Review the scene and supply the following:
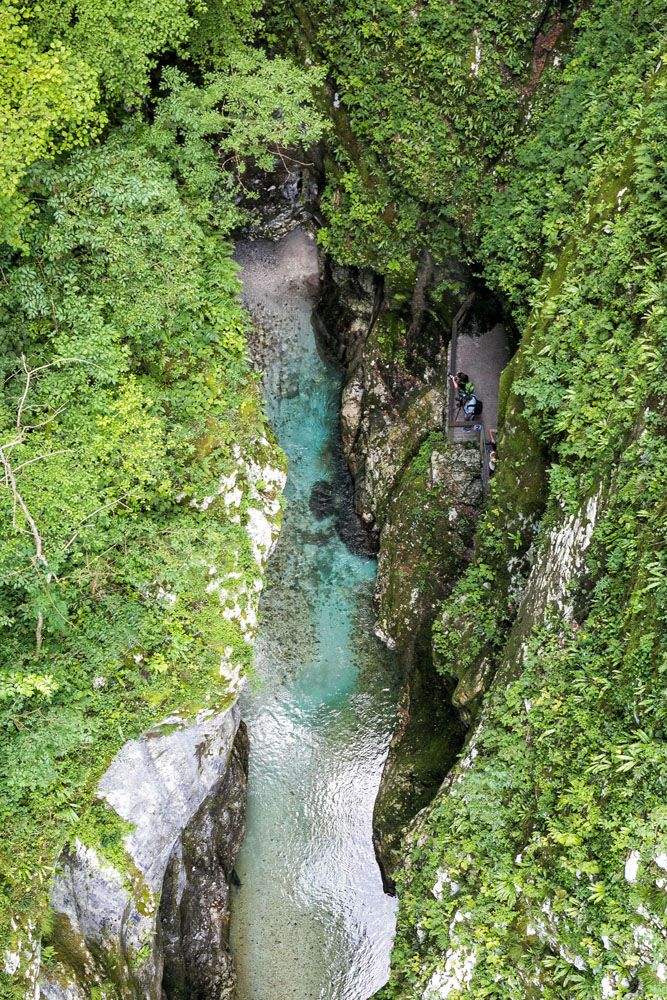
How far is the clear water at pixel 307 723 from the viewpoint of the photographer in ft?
46.3

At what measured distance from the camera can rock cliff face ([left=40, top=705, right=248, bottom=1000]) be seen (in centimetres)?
999

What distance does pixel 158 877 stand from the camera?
11461 mm

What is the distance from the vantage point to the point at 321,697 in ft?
50.5

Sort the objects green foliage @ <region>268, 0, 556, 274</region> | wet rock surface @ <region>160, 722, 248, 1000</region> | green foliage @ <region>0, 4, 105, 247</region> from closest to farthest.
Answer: green foliage @ <region>0, 4, 105, 247</region>
green foliage @ <region>268, 0, 556, 274</region>
wet rock surface @ <region>160, 722, 248, 1000</region>

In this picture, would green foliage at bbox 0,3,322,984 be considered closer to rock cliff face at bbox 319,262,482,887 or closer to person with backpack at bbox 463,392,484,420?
rock cliff face at bbox 319,262,482,887

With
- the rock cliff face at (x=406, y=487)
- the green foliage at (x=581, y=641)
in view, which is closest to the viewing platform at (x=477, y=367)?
the rock cliff face at (x=406, y=487)

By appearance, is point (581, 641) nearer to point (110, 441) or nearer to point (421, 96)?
point (110, 441)

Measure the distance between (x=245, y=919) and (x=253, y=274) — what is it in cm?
1480

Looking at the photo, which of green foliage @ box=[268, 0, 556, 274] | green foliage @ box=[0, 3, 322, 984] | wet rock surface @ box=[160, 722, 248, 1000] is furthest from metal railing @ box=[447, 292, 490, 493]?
wet rock surface @ box=[160, 722, 248, 1000]

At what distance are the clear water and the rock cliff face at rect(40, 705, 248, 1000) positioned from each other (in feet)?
2.80

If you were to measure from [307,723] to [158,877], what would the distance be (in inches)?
188

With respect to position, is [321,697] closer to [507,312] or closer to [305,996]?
[305,996]

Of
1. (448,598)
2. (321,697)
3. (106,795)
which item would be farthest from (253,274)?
(106,795)

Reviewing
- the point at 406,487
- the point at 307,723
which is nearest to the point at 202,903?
the point at 307,723
